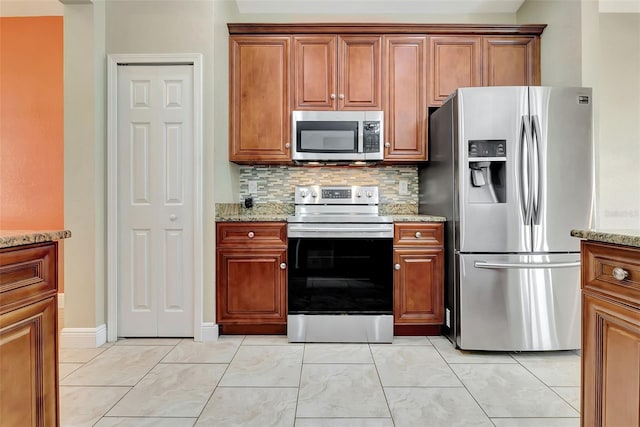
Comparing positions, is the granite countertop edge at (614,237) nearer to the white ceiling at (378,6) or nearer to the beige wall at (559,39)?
the beige wall at (559,39)

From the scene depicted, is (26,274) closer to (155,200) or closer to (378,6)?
(155,200)

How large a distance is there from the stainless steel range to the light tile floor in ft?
0.40

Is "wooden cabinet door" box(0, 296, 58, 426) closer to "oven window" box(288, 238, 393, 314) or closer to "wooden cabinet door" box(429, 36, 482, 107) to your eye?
"oven window" box(288, 238, 393, 314)

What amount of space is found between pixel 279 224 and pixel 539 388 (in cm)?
188

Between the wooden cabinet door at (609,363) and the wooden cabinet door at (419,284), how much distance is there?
1441 mm

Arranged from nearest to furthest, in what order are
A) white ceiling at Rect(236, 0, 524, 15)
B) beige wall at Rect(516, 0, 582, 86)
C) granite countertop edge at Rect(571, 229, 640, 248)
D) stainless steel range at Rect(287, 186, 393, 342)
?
granite countertop edge at Rect(571, 229, 640, 248)
beige wall at Rect(516, 0, 582, 86)
stainless steel range at Rect(287, 186, 393, 342)
white ceiling at Rect(236, 0, 524, 15)

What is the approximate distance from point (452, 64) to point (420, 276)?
172cm

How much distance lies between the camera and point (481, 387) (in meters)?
2.02

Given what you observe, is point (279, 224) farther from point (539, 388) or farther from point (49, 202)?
point (49, 202)

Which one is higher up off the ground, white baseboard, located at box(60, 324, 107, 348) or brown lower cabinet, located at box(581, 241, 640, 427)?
brown lower cabinet, located at box(581, 241, 640, 427)

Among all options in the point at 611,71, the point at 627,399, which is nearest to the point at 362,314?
the point at 627,399

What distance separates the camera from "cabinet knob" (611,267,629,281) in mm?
1098

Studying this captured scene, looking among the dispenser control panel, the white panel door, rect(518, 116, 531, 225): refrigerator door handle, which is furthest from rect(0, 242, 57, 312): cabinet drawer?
rect(518, 116, 531, 225): refrigerator door handle

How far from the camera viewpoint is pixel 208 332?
274cm
